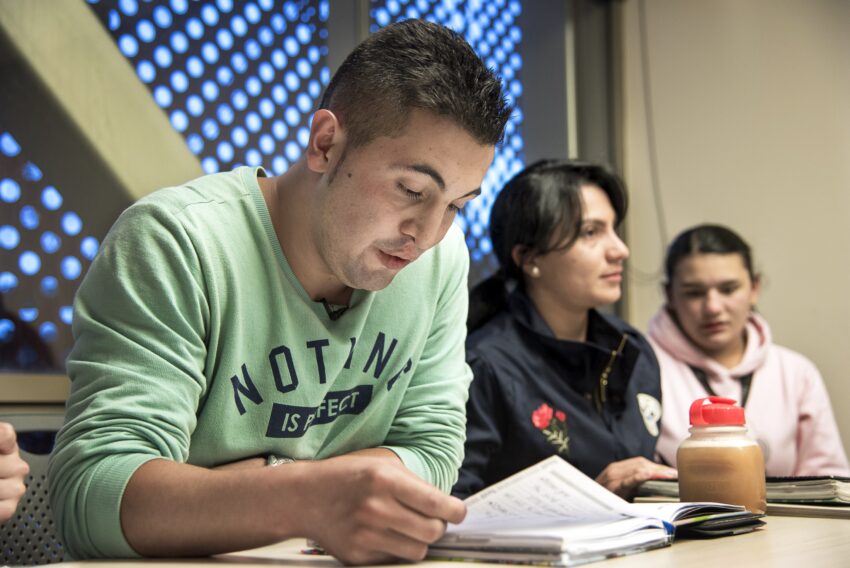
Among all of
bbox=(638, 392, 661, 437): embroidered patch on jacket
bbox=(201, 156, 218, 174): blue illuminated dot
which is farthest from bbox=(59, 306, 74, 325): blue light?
Result: bbox=(638, 392, 661, 437): embroidered patch on jacket

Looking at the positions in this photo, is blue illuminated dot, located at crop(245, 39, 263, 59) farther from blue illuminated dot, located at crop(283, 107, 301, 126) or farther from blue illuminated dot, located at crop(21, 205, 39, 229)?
blue illuminated dot, located at crop(21, 205, 39, 229)

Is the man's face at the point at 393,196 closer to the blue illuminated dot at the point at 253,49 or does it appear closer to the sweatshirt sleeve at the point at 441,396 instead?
the sweatshirt sleeve at the point at 441,396

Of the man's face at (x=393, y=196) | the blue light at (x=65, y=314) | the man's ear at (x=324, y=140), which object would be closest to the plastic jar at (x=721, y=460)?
the man's face at (x=393, y=196)

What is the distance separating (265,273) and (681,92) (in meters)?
2.18

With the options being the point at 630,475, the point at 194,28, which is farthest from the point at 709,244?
→ the point at 194,28

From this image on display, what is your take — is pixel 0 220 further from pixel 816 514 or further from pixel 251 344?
pixel 816 514

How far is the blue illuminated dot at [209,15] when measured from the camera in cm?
196

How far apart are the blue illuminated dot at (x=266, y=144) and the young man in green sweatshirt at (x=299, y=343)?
0.86m

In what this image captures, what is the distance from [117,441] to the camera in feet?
2.83

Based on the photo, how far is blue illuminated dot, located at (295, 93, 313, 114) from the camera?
2.11m

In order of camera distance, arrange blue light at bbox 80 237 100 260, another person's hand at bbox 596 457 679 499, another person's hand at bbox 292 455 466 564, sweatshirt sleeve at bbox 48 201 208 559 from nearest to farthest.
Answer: another person's hand at bbox 292 455 466 564 → sweatshirt sleeve at bbox 48 201 208 559 → another person's hand at bbox 596 457 679 499 → blue light at bbox 80 237 100 260

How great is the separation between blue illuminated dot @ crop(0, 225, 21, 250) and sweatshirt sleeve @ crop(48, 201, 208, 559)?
75cm

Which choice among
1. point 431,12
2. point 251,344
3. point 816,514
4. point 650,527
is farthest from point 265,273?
point 431,12

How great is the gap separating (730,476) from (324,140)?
0.67 m
